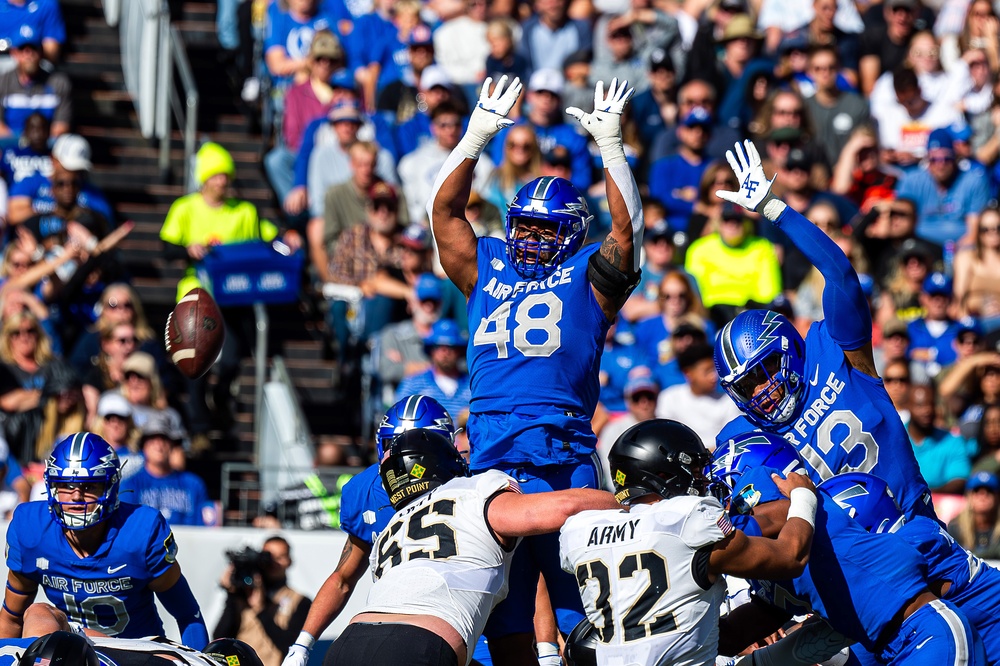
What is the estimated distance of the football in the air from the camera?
9.33 metres

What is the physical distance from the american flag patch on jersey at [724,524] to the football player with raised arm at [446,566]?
1.91 feet

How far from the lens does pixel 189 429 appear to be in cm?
1350

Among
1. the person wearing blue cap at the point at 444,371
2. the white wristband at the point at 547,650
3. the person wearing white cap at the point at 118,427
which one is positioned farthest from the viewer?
the person wearing blue cap at the point at 444,371

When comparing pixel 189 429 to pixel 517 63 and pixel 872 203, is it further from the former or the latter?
pixel 872 203

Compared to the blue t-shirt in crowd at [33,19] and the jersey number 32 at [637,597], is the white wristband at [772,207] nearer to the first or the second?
the jersey number 32 at [637,597]

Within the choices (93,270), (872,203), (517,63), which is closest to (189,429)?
(93,270)

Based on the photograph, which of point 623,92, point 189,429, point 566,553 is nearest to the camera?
point 566,553

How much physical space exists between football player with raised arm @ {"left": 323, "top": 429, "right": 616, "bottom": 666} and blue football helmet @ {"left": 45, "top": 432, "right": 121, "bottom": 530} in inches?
92.8

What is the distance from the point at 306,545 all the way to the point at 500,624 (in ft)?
13.3

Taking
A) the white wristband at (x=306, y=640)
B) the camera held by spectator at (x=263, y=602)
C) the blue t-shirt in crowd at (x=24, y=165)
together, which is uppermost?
the blue t-shirt in crowd at (x=24, y=165)

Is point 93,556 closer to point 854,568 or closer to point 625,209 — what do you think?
point 625,209

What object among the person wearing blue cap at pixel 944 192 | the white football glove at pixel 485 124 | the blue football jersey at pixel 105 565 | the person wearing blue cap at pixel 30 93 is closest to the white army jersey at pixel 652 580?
the white football glove at pixel 485 124

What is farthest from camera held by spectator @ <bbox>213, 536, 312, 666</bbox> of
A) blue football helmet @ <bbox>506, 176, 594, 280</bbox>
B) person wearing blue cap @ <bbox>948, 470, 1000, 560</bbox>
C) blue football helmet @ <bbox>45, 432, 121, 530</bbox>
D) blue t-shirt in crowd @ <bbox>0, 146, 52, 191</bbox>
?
blue t-shirt in crowd @ <bbox>0, 146, 52, 191</bbox>

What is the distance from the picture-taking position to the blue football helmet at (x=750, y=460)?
22.1 feet
